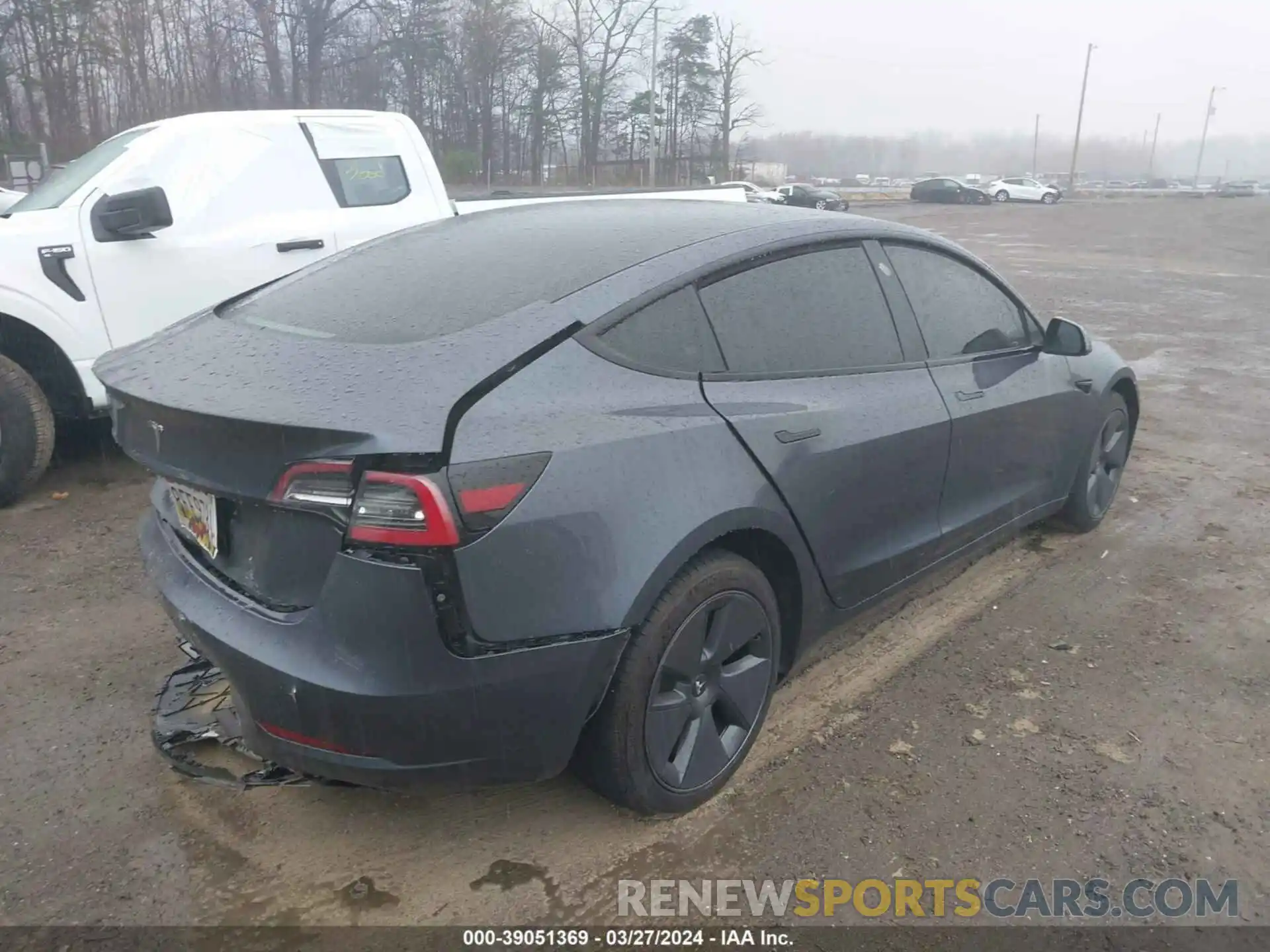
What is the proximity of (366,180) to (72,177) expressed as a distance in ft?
Answer: 5.54

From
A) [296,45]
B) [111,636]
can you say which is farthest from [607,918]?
[296,45]

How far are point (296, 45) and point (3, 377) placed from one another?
39.3 meters

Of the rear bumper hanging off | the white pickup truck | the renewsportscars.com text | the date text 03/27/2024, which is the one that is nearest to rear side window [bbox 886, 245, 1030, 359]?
the white pickup truck

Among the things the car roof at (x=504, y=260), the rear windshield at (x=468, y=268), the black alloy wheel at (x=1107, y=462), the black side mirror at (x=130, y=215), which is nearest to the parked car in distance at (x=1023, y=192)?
the black alloy wheel at (x=1107, y=462)

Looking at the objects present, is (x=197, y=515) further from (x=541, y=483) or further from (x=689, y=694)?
(x=689, y=694)

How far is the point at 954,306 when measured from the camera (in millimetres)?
3869

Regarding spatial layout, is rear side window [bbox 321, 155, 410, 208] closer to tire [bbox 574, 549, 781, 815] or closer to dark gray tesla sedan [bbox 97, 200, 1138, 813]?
dark gray tesla sedan [bbox 97, 200, 1138, 813]

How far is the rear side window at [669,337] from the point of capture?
8.63 ft

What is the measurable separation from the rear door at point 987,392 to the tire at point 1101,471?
37cm

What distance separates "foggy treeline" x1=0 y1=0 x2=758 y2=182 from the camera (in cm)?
3416

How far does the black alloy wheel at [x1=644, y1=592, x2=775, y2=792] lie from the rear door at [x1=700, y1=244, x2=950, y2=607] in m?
0.37

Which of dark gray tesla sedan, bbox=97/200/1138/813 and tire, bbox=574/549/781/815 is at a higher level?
dark gray tesla sedan, bbox=97/200/1138/813

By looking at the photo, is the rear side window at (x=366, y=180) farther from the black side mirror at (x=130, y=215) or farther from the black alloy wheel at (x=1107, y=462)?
the black alloy wheel at (x=1107, y=462)

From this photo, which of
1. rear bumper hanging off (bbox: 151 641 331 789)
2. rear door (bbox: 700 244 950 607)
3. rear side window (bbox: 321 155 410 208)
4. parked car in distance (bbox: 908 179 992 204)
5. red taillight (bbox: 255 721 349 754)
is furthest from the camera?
parked car in distance (bbox: 908 179 992 204)
